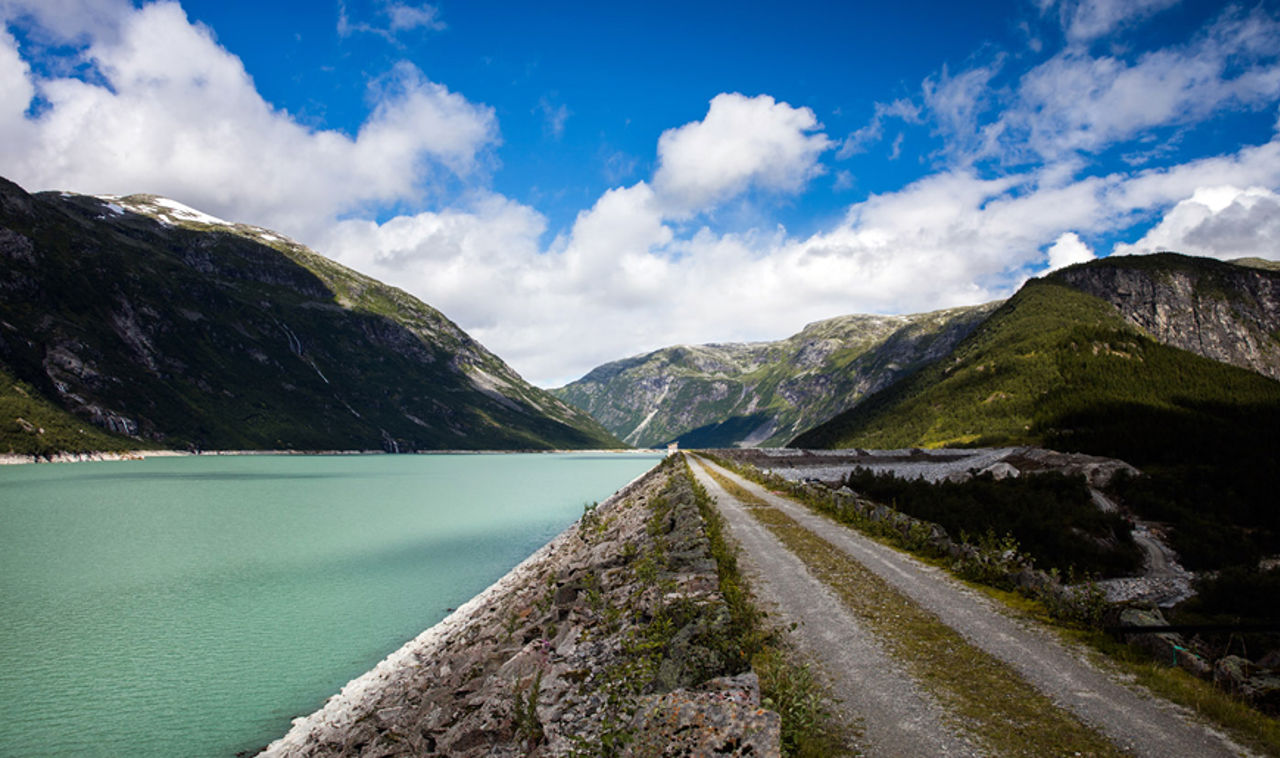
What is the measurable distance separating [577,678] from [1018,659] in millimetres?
8348

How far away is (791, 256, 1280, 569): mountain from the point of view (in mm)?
32656

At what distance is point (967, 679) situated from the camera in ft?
30.9

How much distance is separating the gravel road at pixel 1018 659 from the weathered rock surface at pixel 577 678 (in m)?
2.40

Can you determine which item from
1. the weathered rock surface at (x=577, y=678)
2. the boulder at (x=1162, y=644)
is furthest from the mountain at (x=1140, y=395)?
the weathered rock surface at (x=577, y=678)

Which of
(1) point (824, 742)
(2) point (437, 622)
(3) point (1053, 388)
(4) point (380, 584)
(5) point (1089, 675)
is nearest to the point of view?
(1) point (824, 742)

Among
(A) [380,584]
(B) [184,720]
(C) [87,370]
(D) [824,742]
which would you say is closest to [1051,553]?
(D) [824,742]

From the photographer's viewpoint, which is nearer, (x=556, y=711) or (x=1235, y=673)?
(x=1235, y=673)

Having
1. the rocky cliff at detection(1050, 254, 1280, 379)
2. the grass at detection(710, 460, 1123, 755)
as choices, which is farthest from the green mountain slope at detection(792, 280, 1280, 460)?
the grass at detection(710, 460, 1123, 755)

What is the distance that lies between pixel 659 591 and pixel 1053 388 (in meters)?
130

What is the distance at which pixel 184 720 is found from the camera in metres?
16.5

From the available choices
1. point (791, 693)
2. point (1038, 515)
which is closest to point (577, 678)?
point (791, 693)

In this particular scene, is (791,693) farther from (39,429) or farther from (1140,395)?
(39,429)

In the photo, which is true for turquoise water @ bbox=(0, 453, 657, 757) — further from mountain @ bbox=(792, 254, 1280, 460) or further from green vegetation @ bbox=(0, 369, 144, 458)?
green vegetation @ bbox=(0, 369, 144, 458)

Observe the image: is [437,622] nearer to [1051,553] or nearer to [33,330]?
[1051,553]
